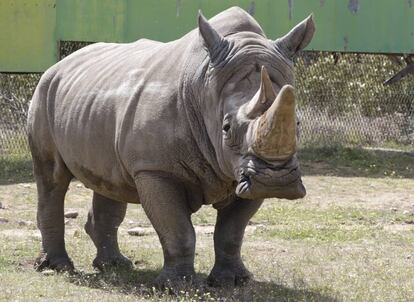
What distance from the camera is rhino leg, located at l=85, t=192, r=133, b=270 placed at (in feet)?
27.8

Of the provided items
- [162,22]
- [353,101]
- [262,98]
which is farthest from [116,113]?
[353,101]

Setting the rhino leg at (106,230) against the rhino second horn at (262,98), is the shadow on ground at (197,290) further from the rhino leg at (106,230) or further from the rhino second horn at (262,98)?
the rhino second horn at (262,98)

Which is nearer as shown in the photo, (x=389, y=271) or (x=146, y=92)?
(x=146, y=92)

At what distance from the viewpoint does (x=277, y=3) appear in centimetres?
1581

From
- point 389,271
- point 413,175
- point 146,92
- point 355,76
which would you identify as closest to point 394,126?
point 355,76

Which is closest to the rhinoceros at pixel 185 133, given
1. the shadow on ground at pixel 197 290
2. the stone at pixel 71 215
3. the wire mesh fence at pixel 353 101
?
the shadow on ground at pixel 197 290

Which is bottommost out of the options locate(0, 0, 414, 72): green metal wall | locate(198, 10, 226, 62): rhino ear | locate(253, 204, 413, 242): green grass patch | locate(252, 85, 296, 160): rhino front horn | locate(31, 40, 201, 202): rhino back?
locate(253, 204, 413, 242): green grass patch

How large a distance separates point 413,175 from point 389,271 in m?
7.15

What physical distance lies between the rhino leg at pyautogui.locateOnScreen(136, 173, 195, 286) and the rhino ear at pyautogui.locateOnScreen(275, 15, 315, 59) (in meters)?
1.13

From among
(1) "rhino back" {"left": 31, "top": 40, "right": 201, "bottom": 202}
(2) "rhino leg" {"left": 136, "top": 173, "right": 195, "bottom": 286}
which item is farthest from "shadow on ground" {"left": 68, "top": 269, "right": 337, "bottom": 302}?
(1) "rhino back" {"left": 31, "top": 40, "right": 201, "bottom": 202}

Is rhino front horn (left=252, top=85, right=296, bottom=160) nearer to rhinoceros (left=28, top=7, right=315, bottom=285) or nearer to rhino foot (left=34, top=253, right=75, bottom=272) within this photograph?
rhinoceros (left=28, top=7, right=315, bottom=285)

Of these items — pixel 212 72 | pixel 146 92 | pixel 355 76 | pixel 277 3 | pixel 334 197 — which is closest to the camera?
pixel 212 72

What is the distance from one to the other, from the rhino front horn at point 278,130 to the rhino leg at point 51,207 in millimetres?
2795

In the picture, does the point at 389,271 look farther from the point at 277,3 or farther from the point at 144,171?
the point at 277,3
